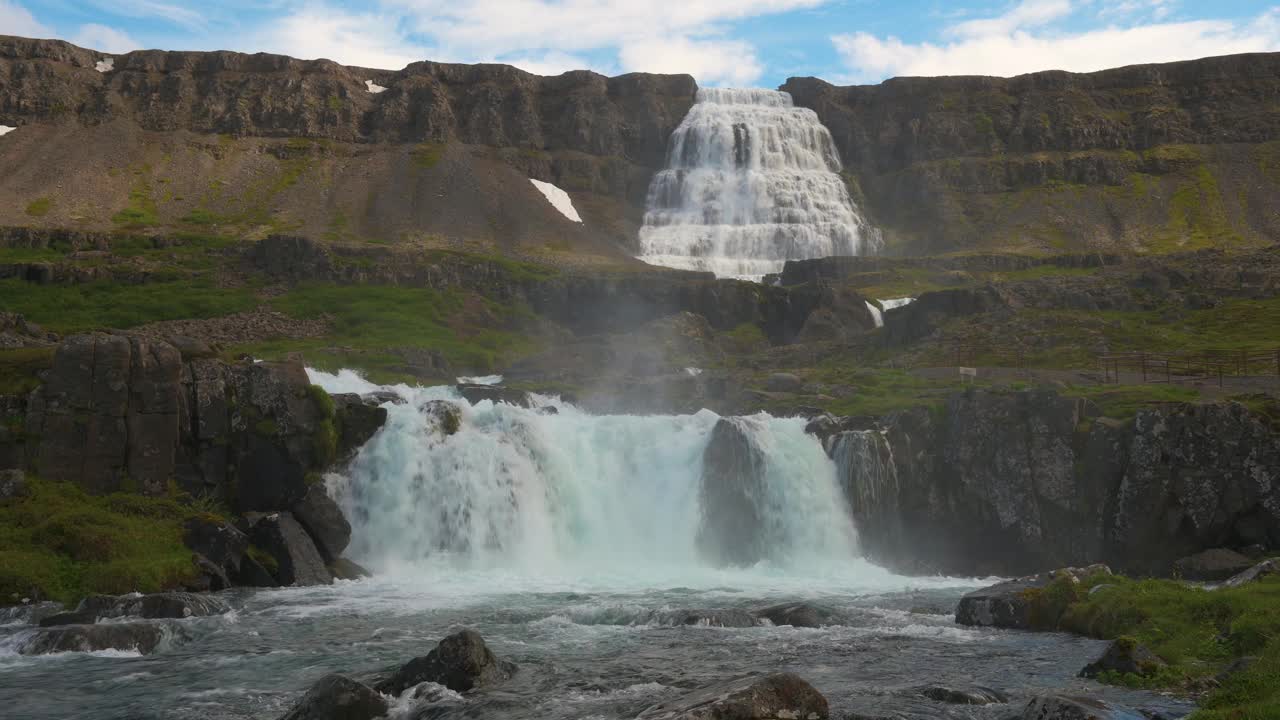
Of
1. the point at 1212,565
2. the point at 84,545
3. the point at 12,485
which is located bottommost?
the point at 1212,565

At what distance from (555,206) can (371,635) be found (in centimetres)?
11803

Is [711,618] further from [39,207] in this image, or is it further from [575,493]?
[39,207]

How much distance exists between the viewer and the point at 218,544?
125 ft

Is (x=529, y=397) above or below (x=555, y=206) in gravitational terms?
below

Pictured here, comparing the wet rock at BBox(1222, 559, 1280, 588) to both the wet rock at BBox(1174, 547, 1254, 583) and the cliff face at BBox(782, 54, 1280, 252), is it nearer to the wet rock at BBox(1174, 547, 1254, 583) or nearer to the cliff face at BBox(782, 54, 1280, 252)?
the wet rock at BBox(1174, 547, 1254, 583)

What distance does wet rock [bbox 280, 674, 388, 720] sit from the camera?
65.3 ft

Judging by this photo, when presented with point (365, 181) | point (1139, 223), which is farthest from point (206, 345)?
point (1139, 223)

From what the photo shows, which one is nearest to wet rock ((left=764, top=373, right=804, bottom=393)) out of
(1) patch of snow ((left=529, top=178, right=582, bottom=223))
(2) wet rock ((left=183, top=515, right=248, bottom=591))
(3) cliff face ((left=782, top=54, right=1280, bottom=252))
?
(2) wet rock ((left=183, top=515, right=248, bottom=591))

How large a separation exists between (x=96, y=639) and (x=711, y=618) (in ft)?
52.7

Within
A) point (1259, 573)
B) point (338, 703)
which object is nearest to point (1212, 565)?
point (1259, 573)

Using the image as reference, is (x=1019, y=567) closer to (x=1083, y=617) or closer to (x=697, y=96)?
(x=1083, y=617)

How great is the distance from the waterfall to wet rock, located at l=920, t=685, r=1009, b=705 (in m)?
24.4

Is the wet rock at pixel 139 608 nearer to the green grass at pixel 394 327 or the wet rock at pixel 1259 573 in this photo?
the wet rock at pixel 1259 573

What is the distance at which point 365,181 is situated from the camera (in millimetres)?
139000
